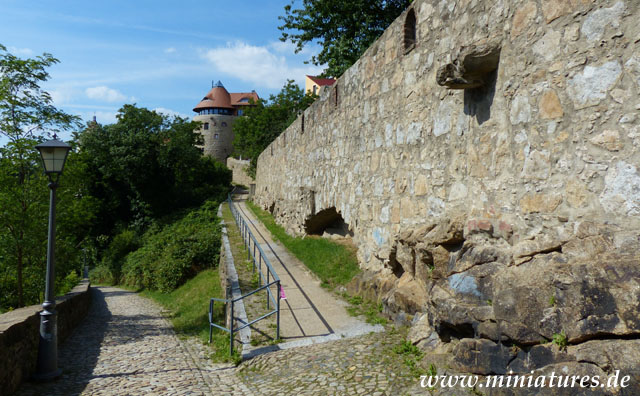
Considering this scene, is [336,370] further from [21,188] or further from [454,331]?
[21,188]

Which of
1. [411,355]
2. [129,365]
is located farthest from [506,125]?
[129,365]

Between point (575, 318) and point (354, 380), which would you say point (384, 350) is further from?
point (575, 318)

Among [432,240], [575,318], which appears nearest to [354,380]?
[432,240]

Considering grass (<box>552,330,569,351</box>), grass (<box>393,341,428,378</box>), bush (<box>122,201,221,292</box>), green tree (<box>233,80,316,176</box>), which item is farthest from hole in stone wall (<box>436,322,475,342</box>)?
green tree (<box>233,80,316,176</box>)

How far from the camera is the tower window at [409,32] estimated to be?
614cm

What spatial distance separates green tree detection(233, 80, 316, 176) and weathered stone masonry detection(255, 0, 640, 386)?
26.9 m

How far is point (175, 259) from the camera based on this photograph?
Answer: 1562 centimetres

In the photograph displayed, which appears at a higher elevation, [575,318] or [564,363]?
[575,318]

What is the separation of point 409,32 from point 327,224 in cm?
615

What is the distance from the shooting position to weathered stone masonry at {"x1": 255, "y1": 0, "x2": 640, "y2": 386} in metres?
2.98

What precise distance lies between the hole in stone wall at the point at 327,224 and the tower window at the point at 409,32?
4756 mm

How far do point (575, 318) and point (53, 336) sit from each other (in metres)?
6.35

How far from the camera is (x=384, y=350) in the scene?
190 inches

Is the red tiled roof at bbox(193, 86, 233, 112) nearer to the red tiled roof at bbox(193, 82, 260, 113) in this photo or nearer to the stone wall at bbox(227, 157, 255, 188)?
the red tiled roof at bbox(193, 82, 260, 113)
